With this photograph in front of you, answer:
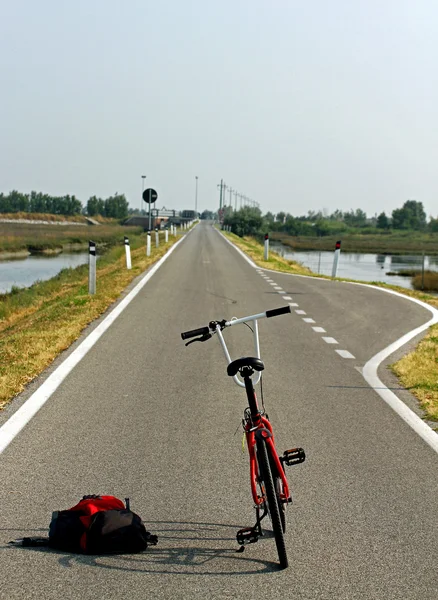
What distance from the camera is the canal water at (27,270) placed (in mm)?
32394

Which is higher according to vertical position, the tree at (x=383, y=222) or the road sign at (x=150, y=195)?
the road sign at (x=150, y=195)

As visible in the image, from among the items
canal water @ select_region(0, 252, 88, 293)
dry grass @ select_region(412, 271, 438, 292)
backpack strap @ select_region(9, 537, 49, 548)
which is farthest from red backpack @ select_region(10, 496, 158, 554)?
dry grass @ select_region(412, 271, 438, 292)

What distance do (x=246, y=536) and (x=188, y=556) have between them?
0.33 meters

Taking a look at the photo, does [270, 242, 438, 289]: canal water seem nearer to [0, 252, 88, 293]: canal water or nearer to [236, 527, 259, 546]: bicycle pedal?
[0, 252, 88, 293]: canal water

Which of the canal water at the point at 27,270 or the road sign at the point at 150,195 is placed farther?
the road sign at the point at 150,195

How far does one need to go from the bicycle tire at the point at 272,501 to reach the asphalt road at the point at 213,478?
0.34ft

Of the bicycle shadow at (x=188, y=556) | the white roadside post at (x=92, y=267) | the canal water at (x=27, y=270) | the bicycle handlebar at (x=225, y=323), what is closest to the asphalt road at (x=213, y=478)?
the bicycle shadow at (x=188, y=556)

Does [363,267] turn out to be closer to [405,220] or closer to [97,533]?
[97,533]

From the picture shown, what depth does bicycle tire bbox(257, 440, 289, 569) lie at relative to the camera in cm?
391

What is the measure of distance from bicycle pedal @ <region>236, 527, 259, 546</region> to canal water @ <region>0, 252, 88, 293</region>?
24888 mm

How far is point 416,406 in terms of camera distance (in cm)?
778

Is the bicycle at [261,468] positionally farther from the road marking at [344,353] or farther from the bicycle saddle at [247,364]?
the road marking at [344,353]

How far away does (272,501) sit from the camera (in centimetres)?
395

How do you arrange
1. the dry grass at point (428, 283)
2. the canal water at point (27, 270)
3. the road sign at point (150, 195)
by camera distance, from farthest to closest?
the dry grass at point (428, 283) → the road sign at point (150, 195) → the canal water at point (27, 270)
